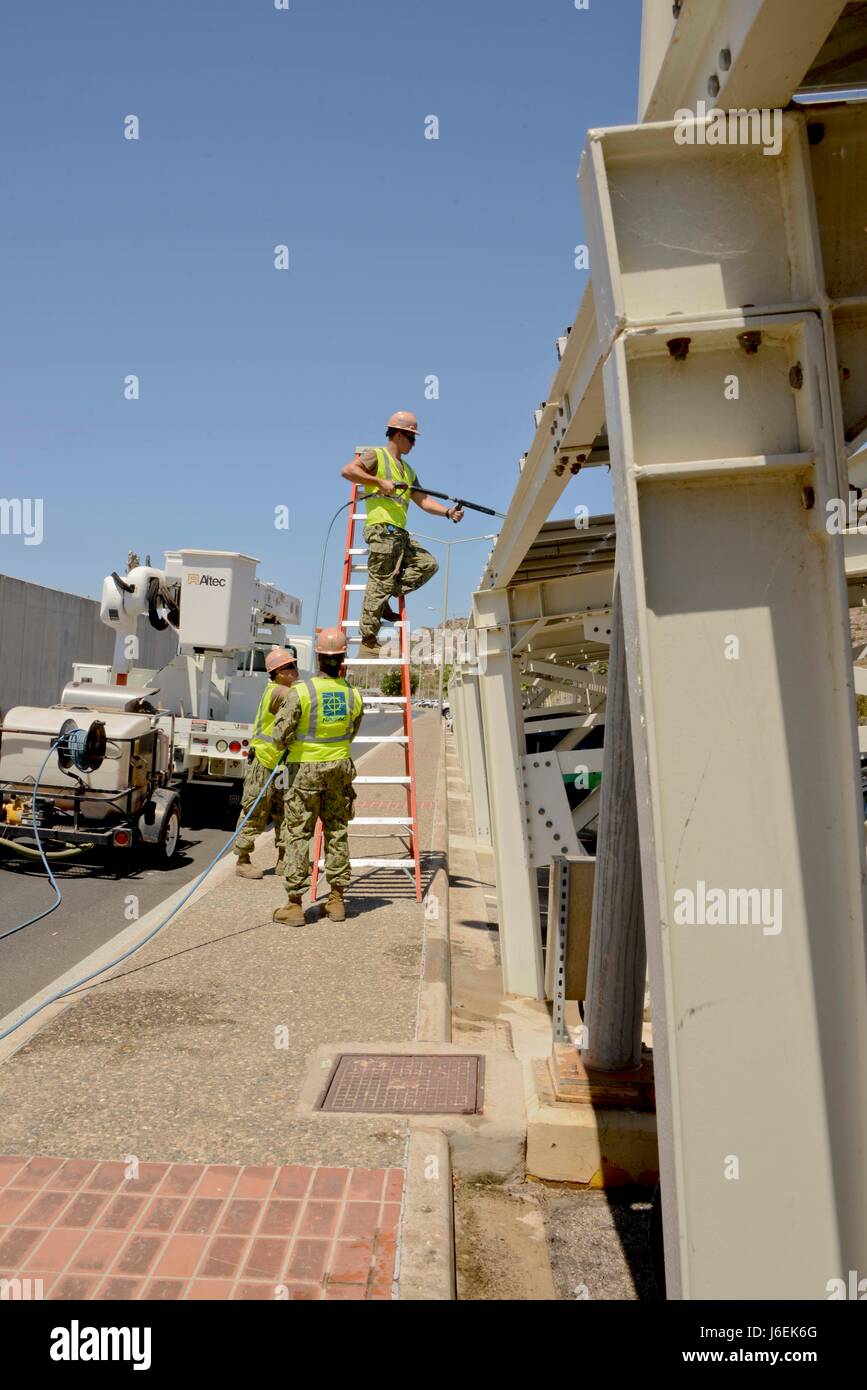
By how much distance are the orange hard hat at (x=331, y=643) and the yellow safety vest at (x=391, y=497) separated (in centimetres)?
125

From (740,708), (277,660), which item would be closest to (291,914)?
(277,660)

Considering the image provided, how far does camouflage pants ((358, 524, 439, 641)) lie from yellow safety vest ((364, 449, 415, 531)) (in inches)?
2.9

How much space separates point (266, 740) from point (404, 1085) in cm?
467

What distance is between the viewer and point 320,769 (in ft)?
25.2

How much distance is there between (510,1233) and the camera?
12.7 feet

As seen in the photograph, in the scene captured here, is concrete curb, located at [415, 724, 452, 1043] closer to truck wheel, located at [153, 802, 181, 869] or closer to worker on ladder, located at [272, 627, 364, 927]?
worker on ladder, located at [272, 627, 364, 927]

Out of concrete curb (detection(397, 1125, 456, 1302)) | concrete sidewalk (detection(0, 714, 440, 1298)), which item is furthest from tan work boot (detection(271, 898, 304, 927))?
concrete curb (detection(397, 1125, 456, 1302))

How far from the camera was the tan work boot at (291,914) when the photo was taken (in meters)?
7.52

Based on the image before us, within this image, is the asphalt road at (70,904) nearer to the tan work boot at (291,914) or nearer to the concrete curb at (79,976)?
the concrete curb at (79,976)

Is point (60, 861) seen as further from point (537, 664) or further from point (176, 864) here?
point (537, 664)

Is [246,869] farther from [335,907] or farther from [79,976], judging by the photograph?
[79,976]

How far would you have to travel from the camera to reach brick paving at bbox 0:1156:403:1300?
10.1ft

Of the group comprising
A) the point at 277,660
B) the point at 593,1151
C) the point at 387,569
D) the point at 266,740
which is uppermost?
the point at 387,569

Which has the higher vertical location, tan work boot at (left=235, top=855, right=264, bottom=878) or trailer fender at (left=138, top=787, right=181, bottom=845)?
trailer fender at (left=138, top=787, right=181, bottom=845)
